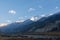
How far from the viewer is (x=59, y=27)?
389ft

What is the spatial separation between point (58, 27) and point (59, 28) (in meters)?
3.18

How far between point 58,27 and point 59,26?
2.06 metres

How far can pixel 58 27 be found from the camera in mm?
119688

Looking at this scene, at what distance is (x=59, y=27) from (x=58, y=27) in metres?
1.20

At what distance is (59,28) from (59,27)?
2193 millimetres

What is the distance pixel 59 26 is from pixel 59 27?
2.81m

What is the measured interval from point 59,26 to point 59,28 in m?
5.00

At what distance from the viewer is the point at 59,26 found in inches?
4776

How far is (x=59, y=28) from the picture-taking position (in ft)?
382
